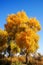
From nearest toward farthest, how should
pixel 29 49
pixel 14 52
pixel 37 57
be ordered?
pixel 29 49
pixel 14 52
pixel 37 57

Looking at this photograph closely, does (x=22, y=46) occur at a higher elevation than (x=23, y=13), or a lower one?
lower

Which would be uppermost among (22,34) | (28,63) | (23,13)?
(23,13)

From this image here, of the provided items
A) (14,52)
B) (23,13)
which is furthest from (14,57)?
(23,13)

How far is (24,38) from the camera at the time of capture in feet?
133

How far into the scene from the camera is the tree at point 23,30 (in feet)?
134

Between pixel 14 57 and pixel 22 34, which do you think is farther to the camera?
pixel 14 57

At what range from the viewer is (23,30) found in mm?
42812

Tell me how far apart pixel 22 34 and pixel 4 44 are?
18.4ft

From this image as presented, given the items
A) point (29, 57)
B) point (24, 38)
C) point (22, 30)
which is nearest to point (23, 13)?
point (22, 30)

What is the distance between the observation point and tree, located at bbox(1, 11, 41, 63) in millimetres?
40719

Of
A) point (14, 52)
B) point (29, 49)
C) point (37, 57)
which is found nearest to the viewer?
point (29, 49)

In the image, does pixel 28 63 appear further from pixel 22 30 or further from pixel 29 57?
pixel 22 30

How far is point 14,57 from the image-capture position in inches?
1735

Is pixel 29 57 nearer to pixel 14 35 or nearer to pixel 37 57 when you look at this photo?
pixel 37 57
